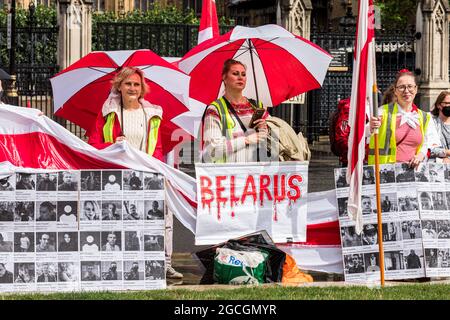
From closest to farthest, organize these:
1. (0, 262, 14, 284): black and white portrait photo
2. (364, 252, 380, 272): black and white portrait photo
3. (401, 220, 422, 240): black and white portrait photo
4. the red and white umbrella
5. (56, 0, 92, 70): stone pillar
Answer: (0, 262, 14, 284): black and white portrait photo, (364, 252, 380, 272): black and white portrait photo, (401, 220, 422, 240): black and white portrait photo, the red and white umbrella, (56, 0, 92, 70): stone pillar

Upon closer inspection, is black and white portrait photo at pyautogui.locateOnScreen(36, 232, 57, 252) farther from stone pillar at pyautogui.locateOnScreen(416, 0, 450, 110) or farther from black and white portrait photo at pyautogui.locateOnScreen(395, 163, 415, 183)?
stone pillar at pyautogui.locateOnScreen(416, 0, 450, 110)

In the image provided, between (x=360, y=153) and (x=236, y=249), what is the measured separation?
4.29ft

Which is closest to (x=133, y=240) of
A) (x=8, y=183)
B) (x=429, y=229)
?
(x=8, y=183)

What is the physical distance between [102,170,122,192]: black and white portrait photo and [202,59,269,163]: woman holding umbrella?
0.91 m

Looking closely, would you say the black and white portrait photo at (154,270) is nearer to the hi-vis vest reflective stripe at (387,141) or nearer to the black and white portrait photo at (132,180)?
the black and white portrait photo at (132,180)

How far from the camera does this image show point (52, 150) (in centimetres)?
967

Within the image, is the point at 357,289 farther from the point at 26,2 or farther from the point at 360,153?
the point at 26,2

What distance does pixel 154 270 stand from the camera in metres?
9.21

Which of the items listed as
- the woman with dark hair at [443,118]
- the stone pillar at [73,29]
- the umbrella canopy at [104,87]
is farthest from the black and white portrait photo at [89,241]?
the stone pillar at [73,29]

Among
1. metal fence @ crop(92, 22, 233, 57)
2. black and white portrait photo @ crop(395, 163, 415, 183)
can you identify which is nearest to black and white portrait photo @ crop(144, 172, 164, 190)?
black and white portrait photo @ crop(395, 163, 415, 183)

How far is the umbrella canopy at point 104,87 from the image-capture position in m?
10.5

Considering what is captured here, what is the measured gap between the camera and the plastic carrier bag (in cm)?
949

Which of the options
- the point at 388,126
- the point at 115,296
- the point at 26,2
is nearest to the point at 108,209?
the point at 115,296
